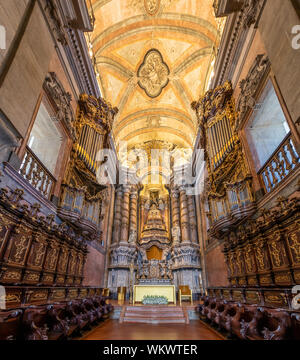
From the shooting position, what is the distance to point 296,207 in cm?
411

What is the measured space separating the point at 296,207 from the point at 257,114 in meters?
4.34

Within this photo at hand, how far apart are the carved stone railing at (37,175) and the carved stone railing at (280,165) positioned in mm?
6839

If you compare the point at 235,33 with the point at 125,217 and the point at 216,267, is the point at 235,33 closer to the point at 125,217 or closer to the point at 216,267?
the point at 216,267

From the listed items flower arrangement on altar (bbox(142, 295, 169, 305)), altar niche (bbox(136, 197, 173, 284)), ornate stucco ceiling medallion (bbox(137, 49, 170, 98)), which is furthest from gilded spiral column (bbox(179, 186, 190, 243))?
ornate stucco ceiling medallion (bbox(137, 49, 170, 98))

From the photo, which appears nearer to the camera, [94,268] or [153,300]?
[153,300]

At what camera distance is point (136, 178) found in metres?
18.2

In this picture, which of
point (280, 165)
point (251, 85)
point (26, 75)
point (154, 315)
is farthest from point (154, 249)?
point (26, 75)

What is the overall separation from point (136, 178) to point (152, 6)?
12068mm

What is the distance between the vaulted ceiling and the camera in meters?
12.0

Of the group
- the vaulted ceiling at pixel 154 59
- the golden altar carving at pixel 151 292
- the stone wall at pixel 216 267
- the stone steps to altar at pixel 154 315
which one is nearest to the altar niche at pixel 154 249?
the stone wall at pixel 216 267

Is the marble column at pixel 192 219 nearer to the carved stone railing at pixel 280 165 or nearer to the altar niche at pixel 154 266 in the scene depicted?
the altar niche at pixel 154 266

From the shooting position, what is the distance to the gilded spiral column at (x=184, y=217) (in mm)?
14555
